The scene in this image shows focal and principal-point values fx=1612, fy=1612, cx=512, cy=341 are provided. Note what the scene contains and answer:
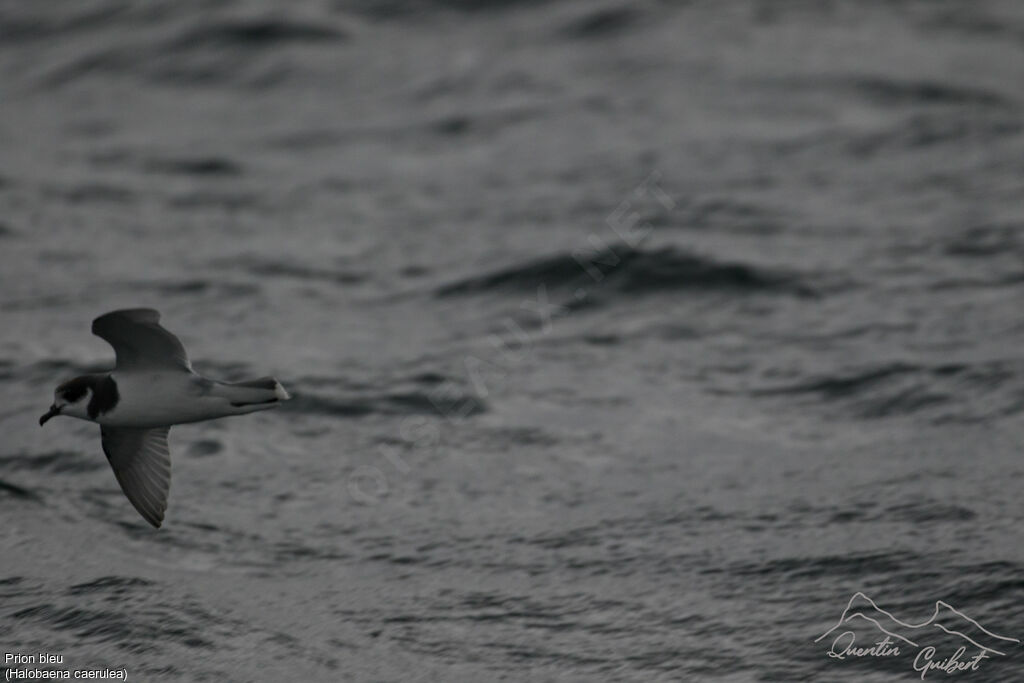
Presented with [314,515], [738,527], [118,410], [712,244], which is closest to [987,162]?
[712,244]

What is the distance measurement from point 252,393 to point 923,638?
173 inches

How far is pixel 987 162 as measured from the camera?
1902cm

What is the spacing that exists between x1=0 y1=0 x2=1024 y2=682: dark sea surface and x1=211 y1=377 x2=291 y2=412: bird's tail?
196 centimetres

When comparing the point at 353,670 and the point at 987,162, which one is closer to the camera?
the point at 353,670

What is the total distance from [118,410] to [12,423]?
5.24 m

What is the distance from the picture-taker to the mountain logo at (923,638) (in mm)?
9547

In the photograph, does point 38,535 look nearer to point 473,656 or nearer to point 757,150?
point 473,656

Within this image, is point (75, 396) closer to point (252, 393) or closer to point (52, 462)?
point (252, 393)

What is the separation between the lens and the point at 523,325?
15961 mm

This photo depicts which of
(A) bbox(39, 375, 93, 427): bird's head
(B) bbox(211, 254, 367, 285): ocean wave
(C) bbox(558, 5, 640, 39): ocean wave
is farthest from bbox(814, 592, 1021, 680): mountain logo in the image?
(C) bbox(558, 5, 640, 39): ocean wave

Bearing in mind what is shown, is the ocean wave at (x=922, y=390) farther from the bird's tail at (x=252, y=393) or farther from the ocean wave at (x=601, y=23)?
the ocean wave at (x=601, y=23)

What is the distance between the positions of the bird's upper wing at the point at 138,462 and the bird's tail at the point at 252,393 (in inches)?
51.5

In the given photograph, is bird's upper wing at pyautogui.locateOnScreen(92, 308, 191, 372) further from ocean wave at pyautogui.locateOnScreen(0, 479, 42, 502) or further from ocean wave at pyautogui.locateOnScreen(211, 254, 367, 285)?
ocean wave at pyautogui.locateOnScreen(211, 254, 367, 285)

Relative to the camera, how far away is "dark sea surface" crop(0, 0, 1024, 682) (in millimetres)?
10414
